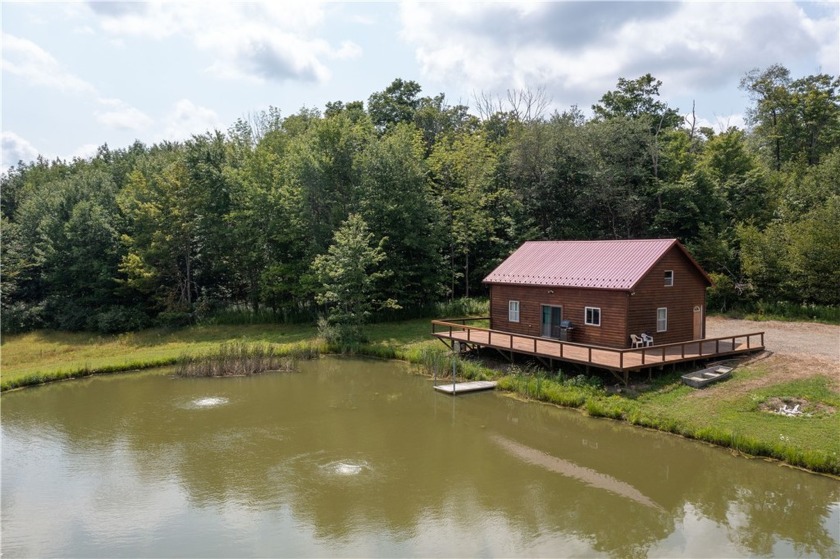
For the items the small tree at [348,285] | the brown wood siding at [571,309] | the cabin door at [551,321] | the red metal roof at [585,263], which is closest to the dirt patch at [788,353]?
the brown wood siding at [571,309]

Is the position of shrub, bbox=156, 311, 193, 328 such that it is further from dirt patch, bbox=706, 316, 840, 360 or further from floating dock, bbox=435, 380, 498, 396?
dirt patch, bbox=706, 316, 840, 360

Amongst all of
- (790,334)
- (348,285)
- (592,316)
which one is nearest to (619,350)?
(592,316)

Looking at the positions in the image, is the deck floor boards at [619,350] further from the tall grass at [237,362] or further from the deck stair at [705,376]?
the tall grass at [237,362]

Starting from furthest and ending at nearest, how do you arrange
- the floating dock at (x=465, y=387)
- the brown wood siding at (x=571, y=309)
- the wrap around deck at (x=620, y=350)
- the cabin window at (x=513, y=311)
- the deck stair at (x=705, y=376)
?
the cabin window at (x=513, y=311) → the brown wood siding at (x=571, y=309) → the floating dock at (x=465, y=387) → the wrap around deck at (x=620, y=350) → the deck stair at (x=705, y=376)

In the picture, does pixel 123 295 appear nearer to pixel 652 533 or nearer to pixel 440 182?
pixel 440 182

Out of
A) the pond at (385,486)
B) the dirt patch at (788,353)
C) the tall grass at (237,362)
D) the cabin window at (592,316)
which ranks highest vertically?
the cabin window at (592,316)

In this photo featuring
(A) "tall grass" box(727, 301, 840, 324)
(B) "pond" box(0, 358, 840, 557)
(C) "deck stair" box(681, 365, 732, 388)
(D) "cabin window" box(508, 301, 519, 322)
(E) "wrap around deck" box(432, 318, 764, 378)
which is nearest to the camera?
(B) "pond" box(0, 358, 840, 557)

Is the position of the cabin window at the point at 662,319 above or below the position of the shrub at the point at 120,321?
above

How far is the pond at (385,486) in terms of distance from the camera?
10.8 meters

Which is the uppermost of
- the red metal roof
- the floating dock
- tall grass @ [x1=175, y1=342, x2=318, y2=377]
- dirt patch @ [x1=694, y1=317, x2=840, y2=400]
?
the red metal roof

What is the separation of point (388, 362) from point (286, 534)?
1563 centimetres

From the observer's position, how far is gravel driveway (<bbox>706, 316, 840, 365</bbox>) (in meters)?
21.0

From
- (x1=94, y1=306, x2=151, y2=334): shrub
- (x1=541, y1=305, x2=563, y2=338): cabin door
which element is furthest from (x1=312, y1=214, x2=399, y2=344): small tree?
(x1=94, y1=306, x2=151, y2=334): shrub

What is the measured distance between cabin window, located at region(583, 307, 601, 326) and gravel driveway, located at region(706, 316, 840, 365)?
6446mm
